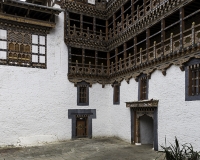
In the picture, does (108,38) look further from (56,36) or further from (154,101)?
(154,101)

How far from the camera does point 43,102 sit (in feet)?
56.9

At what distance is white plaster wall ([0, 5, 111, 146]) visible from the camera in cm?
1603

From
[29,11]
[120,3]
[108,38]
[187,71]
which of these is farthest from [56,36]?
[187,71]

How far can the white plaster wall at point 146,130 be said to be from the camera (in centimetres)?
1596

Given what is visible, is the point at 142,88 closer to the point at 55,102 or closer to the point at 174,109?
the point at 174,109

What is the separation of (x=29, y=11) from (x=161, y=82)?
12278 millimetres

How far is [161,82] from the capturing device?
13.4 meters

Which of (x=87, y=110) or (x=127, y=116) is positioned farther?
(x=87, y=110)

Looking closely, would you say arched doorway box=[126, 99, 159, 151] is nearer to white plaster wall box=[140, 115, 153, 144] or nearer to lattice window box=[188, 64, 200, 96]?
white plaster wall box=[140, 115, 153, 144]

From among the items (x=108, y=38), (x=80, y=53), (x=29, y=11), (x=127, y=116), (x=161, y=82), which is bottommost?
(x=127, y=116)

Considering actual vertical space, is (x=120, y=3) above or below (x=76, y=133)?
above

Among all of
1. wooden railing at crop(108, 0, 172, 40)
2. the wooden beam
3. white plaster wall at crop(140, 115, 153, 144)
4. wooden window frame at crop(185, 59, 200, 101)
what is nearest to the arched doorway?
white plaster wall at crop(140, 115, 153, 144)

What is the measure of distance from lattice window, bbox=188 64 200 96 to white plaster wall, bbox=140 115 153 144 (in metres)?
5.67

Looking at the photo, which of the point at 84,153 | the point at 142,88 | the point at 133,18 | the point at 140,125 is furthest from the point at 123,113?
the point at 133,18
